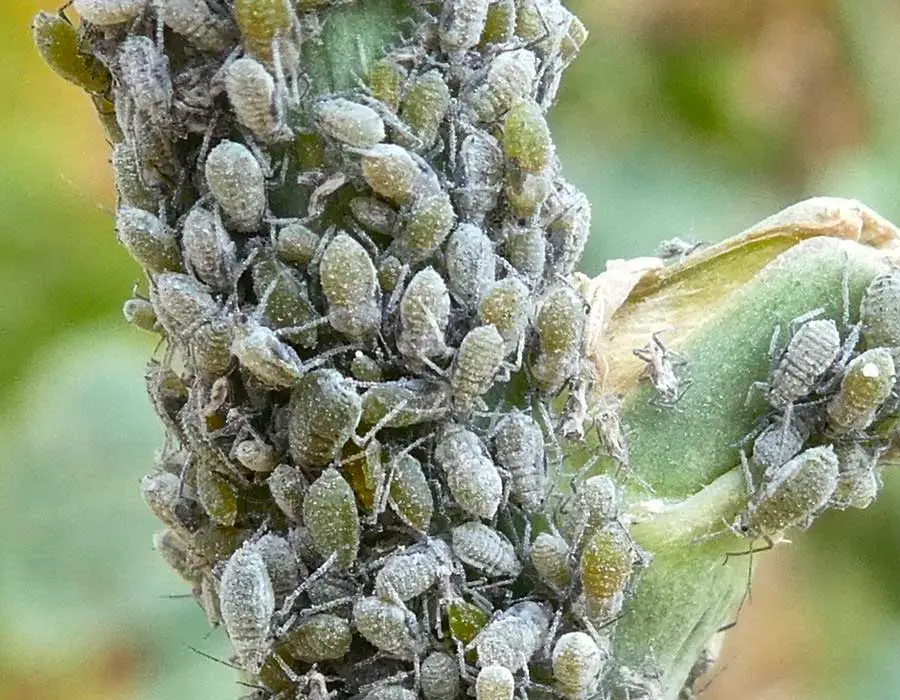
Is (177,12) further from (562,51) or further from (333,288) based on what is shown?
(562,51)

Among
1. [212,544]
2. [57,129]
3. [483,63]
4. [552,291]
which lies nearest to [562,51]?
Answer: [483,63]

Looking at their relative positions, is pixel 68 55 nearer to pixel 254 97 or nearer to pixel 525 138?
pixel 254 97

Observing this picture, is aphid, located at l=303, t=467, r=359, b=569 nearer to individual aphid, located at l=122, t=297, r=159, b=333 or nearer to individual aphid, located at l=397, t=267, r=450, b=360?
individual aphid, located at l=397, t=267, r=450, b=360

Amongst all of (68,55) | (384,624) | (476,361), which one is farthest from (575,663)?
(68,55)

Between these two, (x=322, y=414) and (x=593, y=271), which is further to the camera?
(x=593, y=271)

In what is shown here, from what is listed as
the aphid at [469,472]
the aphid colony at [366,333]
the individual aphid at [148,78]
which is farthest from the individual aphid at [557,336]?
the individual aphid at [148,78]

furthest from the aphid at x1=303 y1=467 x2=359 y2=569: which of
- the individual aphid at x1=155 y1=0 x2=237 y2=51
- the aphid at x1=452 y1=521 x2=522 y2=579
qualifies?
the individual aphid at x1=155 y1=0 x2=237 y2=51
